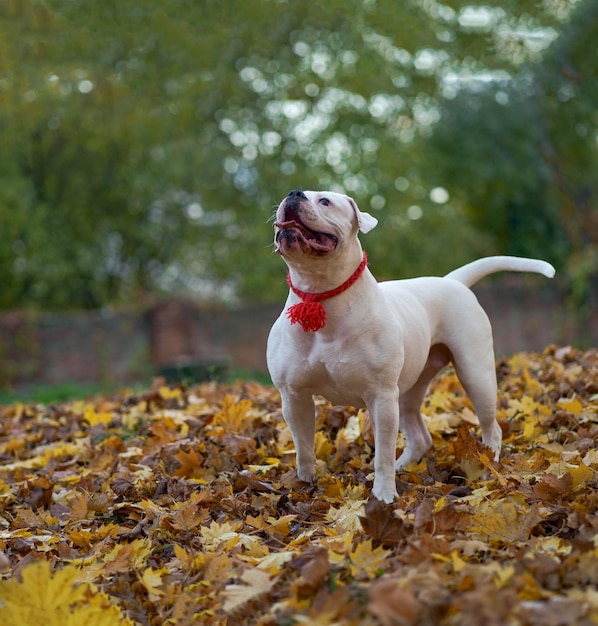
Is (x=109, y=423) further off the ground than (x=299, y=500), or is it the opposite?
(x=299, y=500)

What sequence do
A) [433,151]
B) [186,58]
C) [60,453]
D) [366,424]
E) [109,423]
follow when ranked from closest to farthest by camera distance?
[366,424], [60,453], [109,423], [186,58], [433,151]

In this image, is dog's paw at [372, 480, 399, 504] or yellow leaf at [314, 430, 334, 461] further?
yellow leaf at [314, 430, 334, 461]

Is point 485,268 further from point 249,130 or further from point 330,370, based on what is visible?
point 249,130

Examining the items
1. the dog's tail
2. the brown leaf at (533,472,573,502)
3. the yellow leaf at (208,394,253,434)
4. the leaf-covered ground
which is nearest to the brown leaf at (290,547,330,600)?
the leaf-covered ground

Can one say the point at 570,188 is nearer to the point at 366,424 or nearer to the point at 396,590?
the point at 366,424

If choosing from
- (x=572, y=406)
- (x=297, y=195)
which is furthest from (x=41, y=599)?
(x=572, y=406)

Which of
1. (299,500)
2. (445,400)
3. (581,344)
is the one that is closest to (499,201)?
(581,344)

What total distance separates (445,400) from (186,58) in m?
13.2

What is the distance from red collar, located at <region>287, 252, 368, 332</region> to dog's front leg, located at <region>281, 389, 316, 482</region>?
1.16 feet

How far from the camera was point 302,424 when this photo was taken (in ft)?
12.5

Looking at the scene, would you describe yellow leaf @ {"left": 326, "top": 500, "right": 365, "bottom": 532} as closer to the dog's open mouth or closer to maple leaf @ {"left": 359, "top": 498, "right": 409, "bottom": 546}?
maple leaf @ {"left": 359, "top": 498, "right": 409, "bottom": 546}

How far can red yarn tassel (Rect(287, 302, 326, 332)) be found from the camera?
3.44 metres

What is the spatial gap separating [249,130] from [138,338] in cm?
570

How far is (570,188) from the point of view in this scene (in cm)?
1764
